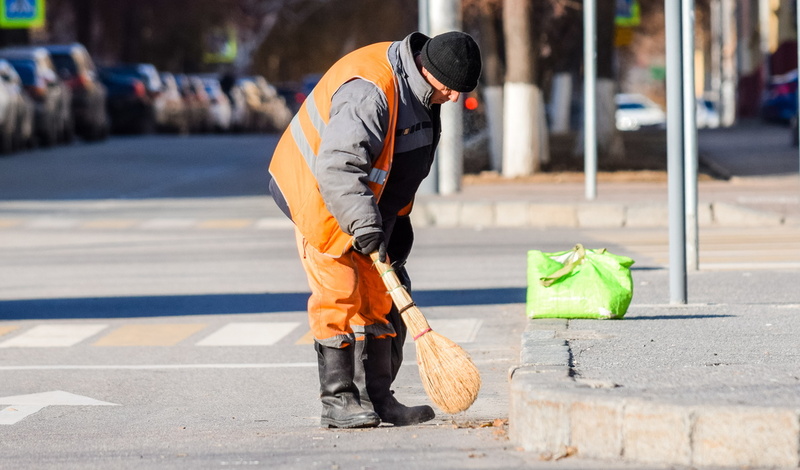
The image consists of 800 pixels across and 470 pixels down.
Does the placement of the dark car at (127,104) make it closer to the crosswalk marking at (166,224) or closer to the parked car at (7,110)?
the parked car at (7,110)

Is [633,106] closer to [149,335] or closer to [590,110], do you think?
[590,110]

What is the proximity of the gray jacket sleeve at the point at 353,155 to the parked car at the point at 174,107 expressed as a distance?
36.3 m

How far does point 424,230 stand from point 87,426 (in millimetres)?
9993

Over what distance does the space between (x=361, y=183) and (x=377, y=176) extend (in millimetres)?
169

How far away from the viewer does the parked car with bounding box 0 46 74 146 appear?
29.8 metres

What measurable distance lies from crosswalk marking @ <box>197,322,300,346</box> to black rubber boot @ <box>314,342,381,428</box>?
2634 millimetres

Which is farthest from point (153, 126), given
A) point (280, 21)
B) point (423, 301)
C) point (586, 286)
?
point (586, 286)

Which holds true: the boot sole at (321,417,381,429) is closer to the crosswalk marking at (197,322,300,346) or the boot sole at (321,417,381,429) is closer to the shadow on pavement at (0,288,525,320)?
the crosswalk marking at (197,322,300,346)

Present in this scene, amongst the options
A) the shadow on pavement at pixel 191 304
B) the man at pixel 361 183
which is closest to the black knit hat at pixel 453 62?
the man at pixel 361 183

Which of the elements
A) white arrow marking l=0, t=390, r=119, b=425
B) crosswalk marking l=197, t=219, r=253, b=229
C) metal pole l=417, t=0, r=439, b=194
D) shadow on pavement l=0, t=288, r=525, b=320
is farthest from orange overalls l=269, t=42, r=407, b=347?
metal pole l=417, t=0, r=439, b=194

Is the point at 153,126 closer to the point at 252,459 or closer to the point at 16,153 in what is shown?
the point at 16,153

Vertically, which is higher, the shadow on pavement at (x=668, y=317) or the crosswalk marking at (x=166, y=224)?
the shadow on pavement at (x=668, y=317)

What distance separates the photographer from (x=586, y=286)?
25.9ft

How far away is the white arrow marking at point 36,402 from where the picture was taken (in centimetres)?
669
